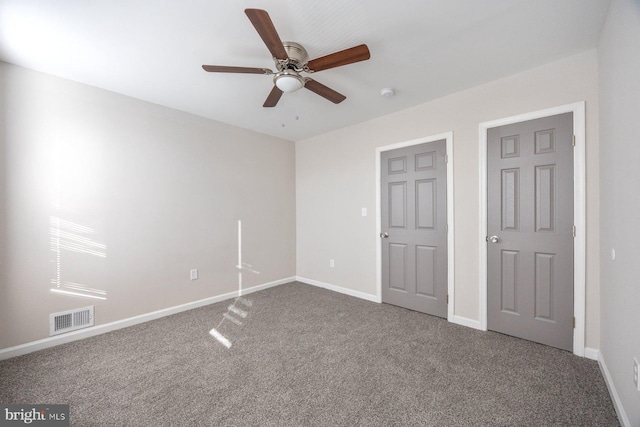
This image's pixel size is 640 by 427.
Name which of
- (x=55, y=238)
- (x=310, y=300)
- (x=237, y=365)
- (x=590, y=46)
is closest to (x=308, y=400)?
(x=237, y=365)

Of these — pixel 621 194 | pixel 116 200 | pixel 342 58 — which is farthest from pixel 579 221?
pixel 116 200

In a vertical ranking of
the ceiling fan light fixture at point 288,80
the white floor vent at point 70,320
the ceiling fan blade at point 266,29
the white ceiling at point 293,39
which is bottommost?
the white floor vent at point 70,320

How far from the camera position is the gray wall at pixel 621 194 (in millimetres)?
1314

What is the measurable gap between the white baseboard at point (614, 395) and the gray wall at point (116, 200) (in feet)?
12.2

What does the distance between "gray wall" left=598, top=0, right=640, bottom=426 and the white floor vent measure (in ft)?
13.4

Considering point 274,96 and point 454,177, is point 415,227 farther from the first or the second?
point 274,96

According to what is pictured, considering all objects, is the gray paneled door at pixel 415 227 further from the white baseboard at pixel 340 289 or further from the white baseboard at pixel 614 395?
the white baseboard at pixel 614 395

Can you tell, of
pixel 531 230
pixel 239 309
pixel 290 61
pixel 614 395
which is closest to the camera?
pixel 614 395

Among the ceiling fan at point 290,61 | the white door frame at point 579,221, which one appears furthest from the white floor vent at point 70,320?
the white door frame at point 579,221

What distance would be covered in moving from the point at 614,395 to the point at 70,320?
4301mm

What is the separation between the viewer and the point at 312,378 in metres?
1.91

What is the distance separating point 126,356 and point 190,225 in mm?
1537

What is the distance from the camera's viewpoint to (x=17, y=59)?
2.17 m

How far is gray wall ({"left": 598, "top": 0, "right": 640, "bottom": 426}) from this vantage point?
1.31 meters
